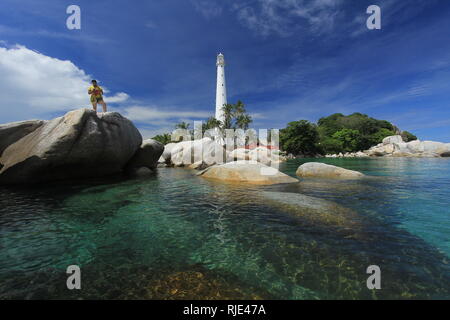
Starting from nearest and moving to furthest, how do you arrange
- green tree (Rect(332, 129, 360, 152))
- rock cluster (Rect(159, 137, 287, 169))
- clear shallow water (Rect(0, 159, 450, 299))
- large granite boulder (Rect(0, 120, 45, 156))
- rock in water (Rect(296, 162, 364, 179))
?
clear shallow water (Rect(0, 159, 450, 299)) → large granite boulder (Rect(0, 120, 45, 156)) → rock in water (Rect(296, 162, 364, 179)) → rock cluster (Rect(159, 137, 287, 169)) → green tree (Rect(332, 129, 360, 152))

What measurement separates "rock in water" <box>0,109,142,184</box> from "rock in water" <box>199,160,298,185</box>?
8.08 meters

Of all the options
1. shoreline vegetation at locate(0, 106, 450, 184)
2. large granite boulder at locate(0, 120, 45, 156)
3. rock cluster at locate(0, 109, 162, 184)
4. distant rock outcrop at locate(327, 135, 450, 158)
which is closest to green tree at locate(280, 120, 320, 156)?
distant rock outcrop at locate(327, 135, 450, 158)

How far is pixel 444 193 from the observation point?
9.45 metres

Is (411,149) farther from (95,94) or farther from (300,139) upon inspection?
(95,94)

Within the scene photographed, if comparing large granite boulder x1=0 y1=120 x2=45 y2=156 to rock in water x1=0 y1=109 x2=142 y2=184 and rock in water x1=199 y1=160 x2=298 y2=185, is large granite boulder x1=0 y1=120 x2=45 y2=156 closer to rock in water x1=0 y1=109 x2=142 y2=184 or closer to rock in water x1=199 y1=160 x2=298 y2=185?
rock in water x1=0 y1=109 x2=142 y2=184

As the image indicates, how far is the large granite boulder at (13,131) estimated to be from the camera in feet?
41.5

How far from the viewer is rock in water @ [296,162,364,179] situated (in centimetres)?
1478

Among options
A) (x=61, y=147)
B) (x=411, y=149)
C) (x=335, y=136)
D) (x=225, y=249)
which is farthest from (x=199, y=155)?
(x=335, y=136)

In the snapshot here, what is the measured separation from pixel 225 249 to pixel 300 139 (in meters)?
65.7

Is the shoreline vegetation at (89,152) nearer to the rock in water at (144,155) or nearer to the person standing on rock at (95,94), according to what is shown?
the rock in water at (144,155)

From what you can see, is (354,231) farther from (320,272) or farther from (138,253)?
(138,253)

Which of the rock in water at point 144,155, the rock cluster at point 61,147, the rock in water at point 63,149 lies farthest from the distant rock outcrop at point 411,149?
the rock in water at point 63,149

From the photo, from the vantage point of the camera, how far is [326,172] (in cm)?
1510

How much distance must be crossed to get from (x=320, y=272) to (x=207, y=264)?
1948 millimetres
